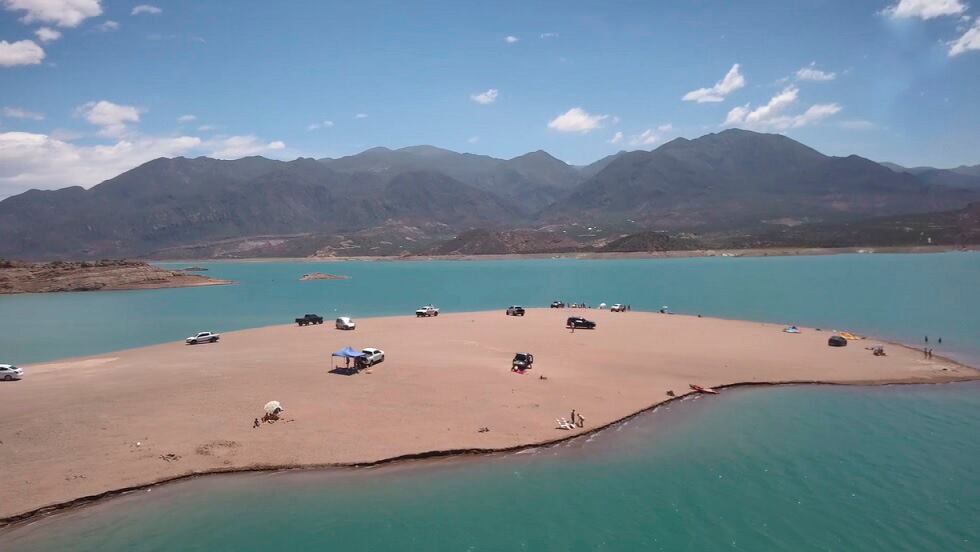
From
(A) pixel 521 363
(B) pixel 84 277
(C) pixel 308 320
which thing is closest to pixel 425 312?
(C) pixel 308 320

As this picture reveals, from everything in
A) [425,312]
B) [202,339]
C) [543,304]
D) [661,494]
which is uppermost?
[202,339]

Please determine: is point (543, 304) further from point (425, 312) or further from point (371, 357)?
point (371, 357)

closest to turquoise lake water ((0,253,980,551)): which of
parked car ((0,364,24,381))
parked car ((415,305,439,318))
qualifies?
parked car ((0,364,24,381))

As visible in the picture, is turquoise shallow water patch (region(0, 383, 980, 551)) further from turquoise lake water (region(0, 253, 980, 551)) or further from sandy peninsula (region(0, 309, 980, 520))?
sandy peninsula (region(0, 309, 980, 520))

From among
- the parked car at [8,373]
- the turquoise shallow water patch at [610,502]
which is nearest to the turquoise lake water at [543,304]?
the parked car at [8,373]

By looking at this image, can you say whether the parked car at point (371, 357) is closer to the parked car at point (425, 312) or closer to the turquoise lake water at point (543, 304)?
the turquoise lake water at point (543, 304)

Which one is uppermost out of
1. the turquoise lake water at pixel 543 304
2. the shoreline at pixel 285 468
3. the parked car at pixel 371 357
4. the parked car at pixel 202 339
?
the parked car at pixel 371 357
